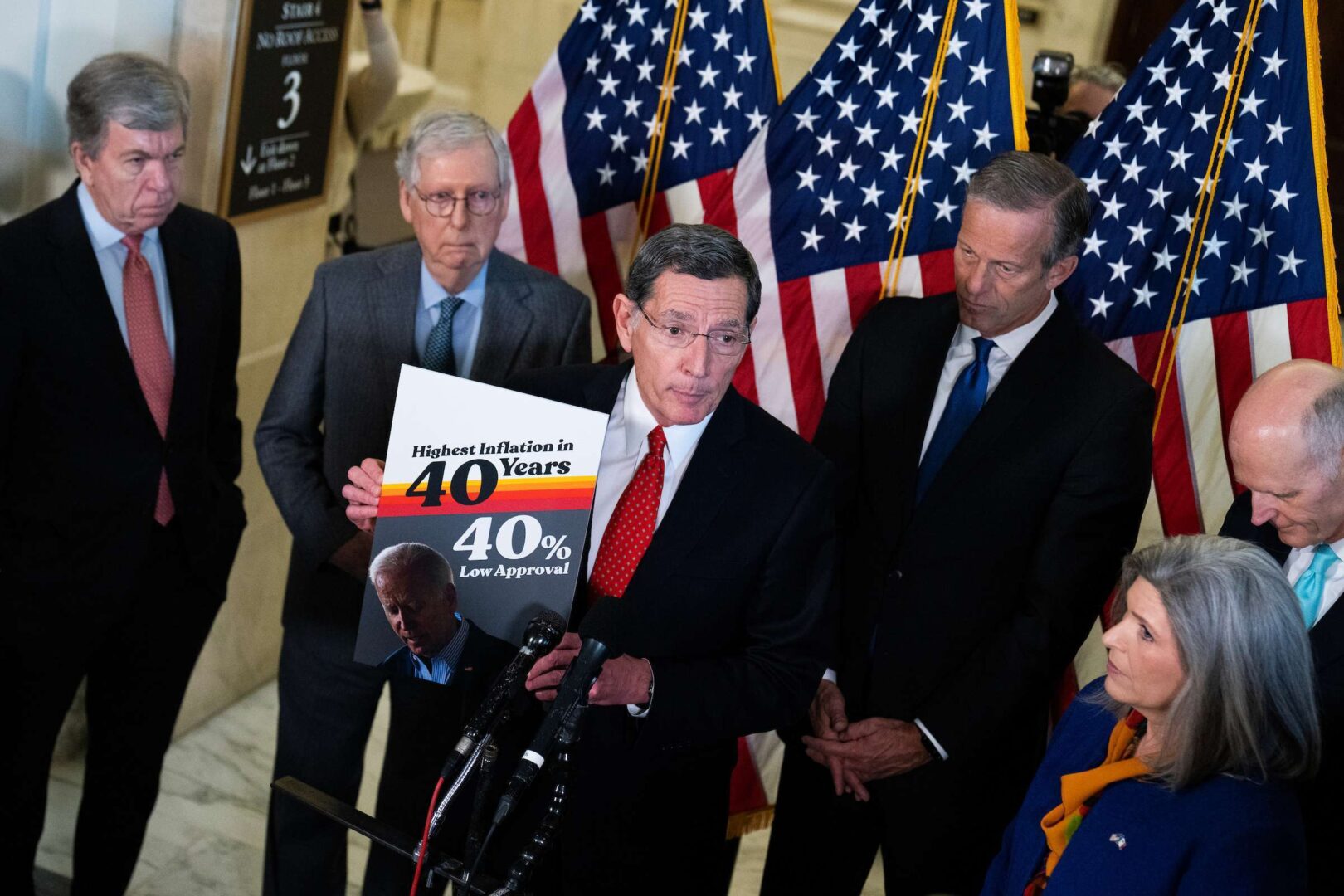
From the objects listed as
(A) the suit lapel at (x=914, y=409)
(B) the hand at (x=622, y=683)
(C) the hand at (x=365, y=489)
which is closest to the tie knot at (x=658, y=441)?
(B) the hand at (x=622, y=683)

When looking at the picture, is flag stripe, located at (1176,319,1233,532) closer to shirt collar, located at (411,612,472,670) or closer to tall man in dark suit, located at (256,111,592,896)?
tall man in dark suit, located at (256,111,592,896)

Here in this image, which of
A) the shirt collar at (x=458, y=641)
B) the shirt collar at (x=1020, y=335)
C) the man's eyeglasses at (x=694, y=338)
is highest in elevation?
the shirt collar at (x=1020, y=335)

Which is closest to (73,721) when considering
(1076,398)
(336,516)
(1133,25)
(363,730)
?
(363,730)

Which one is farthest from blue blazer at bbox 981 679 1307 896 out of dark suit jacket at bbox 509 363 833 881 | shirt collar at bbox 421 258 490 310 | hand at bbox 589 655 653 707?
shirt collar at bbox 421 258 490 310

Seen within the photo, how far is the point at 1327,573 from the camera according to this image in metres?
2.34

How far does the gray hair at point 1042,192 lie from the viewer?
2.69 meters

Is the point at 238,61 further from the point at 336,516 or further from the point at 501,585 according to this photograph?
the point at 501,585

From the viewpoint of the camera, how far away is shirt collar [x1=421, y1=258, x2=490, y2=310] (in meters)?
3.00

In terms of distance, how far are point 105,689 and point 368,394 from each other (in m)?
0.95

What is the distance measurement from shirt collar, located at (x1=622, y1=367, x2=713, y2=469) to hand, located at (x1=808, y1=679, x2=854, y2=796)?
75cm

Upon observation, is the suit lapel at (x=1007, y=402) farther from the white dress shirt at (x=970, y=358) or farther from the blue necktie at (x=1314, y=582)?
the blue necktie at (x=1314, y=582)

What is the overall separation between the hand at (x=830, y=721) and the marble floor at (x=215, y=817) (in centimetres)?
129

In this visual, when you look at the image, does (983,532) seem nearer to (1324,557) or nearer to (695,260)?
(1324,557)

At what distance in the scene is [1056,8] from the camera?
6242 mm
